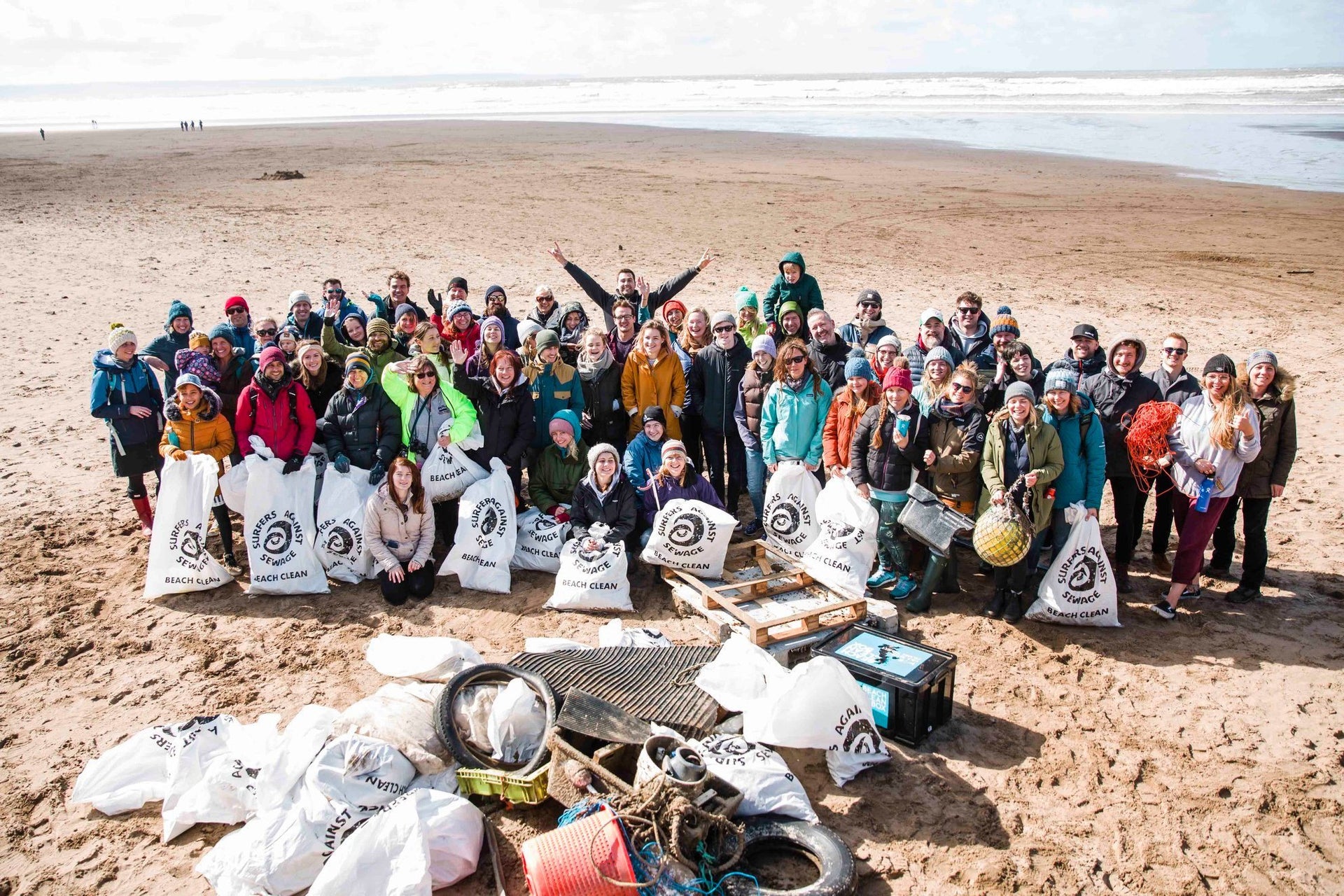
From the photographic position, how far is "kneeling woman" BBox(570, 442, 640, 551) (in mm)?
6312

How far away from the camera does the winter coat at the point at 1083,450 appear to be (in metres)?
5.59

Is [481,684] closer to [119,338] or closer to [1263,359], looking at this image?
[119,338]

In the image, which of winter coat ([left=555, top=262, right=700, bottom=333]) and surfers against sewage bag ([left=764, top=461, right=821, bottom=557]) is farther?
winter coat ([left=555, top=262, right=700, bottom=333])

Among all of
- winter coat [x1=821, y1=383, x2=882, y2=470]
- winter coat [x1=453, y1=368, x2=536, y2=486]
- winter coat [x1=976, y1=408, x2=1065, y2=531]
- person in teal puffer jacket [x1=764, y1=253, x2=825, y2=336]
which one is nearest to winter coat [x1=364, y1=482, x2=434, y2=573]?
winter coat [x1=453, y1=368, x2=536, y2=486]

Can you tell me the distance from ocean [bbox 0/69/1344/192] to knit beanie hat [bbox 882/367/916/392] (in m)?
18.8

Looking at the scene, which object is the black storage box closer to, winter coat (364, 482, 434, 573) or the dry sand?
the dry sand

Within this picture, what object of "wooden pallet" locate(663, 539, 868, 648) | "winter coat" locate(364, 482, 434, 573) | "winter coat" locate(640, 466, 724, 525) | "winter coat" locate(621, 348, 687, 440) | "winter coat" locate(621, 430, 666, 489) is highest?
"winter coat" locate(621, 348, 687, 440)

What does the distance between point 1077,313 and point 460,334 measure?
8677 mm

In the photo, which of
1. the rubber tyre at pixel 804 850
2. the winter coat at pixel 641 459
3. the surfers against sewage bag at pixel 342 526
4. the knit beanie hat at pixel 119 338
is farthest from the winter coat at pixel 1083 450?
the knit beanie hat at pixel 119 338

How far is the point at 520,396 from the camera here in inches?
261

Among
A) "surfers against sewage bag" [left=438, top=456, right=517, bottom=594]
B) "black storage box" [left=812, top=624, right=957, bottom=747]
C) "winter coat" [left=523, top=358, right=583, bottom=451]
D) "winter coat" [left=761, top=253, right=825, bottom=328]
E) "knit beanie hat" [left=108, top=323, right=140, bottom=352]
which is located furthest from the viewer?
"winter coat" [left=761, top=253, right=825, bottom=328]

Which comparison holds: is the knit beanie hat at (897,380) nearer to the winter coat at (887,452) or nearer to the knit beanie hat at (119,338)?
the winter coat at (887,452)

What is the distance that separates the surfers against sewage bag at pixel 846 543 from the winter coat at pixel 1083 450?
1.23 metres

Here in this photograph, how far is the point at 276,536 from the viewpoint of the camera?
616 cm
